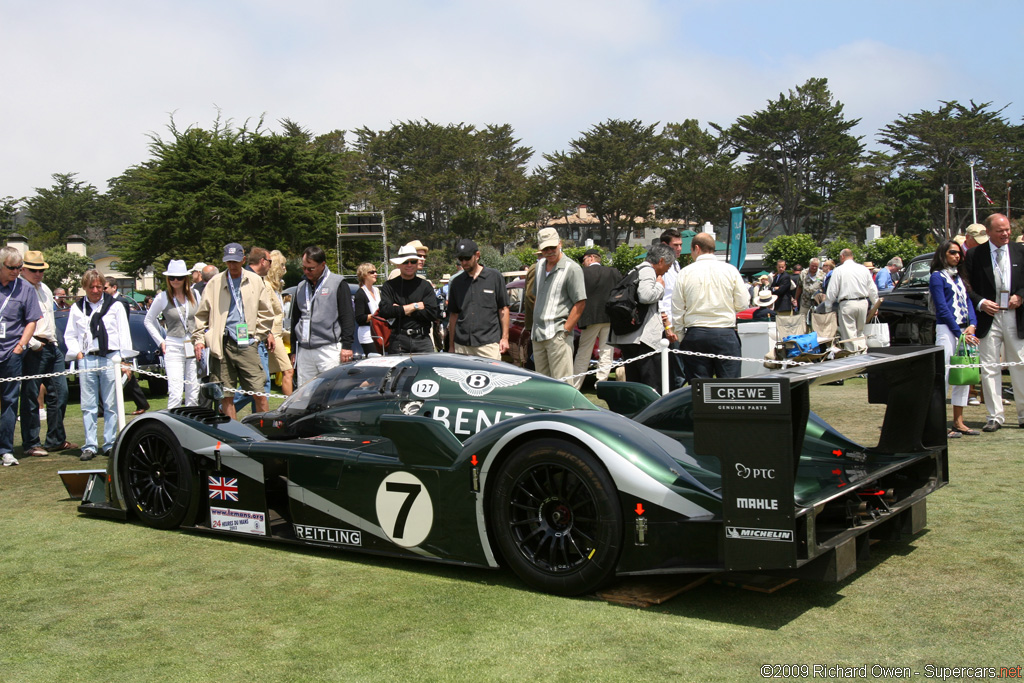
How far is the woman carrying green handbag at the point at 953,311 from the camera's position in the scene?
28.0 feet

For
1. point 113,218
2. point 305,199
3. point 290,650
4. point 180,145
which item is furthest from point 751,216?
point 290,650

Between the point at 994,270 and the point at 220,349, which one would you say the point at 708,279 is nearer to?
the point at 994,270

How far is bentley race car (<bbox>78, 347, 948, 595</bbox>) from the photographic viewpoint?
11.6 ft

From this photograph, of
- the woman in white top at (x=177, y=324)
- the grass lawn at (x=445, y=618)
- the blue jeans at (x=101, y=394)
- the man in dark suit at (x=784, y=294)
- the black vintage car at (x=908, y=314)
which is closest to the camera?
the grass lawn at (x=445, y=618)

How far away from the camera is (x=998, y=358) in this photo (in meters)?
8.62

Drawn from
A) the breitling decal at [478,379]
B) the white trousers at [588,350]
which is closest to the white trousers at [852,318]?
the white trousers at [588,350]

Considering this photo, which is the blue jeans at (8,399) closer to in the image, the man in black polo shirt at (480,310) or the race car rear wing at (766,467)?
the man in black polo shirt at (480,310)

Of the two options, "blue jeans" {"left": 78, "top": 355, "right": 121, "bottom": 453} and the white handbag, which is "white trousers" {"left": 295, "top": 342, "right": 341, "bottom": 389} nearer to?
"blue jeans" {"left": 78, "top": 355, "right": 121, "bottom": 453}

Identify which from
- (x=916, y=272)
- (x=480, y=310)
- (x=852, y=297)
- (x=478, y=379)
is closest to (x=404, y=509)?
(x=478, y=379)

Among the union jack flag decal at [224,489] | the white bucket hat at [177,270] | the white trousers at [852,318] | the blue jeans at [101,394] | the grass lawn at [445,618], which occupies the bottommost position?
the grass lawn at [445,618]

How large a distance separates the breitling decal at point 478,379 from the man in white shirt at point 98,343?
509 cm

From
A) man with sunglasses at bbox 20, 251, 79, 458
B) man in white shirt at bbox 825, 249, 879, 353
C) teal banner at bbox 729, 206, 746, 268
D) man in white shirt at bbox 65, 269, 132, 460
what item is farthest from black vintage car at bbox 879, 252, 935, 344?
teal banner at bbox 729, 206, 746, 268

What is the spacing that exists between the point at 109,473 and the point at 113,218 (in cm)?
11689

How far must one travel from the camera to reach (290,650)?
3527 mm
